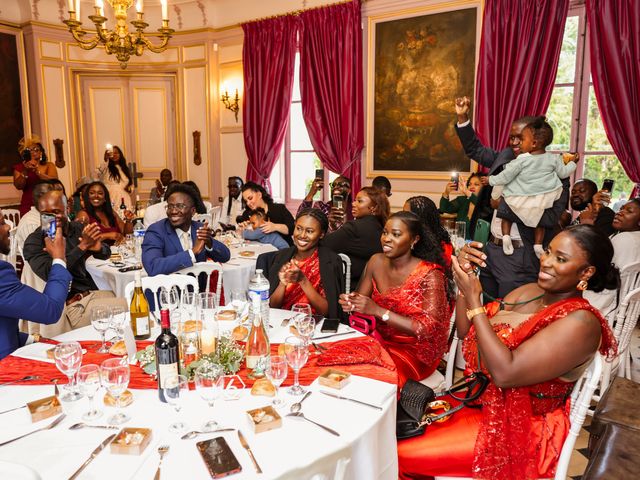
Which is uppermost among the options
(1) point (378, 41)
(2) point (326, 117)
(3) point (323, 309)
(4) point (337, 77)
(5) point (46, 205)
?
(1) point (378, 41)

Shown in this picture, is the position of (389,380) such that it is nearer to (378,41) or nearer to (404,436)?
(404,436)

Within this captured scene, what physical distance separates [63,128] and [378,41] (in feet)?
18.3

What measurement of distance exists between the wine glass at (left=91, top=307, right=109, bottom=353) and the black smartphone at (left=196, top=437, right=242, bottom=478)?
918mm

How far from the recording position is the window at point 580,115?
17.6 feet

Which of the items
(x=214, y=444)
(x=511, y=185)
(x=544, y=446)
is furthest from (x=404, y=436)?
(x=511, y=185)

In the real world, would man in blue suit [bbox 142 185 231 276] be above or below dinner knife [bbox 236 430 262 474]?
above

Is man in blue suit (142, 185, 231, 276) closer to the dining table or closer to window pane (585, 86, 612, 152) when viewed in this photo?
the dining table

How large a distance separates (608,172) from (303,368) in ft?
16.6

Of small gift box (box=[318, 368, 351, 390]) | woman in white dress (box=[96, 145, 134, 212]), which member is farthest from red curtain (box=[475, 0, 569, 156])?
woman in white dress (box=[96, 145, 134, 212])

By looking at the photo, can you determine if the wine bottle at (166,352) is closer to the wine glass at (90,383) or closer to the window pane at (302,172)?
the wine glass at (90,383)

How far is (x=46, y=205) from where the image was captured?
11.7 feet

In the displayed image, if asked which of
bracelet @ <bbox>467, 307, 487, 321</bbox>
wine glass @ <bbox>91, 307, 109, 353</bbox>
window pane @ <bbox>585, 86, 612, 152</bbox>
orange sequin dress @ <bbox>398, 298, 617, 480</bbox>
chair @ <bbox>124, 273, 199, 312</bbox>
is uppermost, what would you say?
window pane @ <bbox>585, 86, 612, 152</bbox>

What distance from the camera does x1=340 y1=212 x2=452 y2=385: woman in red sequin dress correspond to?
2.62 meters

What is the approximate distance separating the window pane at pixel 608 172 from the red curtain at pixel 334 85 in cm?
290
